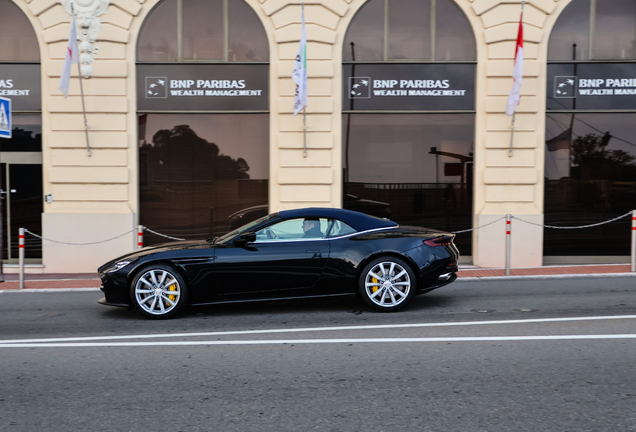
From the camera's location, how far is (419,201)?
1248 cm

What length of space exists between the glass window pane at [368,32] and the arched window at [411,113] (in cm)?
2

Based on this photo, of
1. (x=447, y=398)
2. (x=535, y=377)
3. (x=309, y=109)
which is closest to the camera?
(x=447, y=398)

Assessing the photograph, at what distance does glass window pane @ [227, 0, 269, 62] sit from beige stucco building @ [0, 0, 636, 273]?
31cm

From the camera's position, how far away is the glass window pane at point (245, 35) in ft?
40.6

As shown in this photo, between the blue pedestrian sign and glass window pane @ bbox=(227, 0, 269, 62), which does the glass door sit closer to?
the blue pedestrian sign

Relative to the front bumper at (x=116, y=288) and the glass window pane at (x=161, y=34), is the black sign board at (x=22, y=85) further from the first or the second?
the front bumper at (x=116, y=288)

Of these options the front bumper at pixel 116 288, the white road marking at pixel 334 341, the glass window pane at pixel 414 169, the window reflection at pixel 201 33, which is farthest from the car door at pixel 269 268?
the window reflection at pixel 201 33

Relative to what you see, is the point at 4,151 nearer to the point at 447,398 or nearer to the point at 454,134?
the point at 454,134

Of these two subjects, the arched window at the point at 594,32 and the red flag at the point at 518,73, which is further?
the arched window at the point at 594,32

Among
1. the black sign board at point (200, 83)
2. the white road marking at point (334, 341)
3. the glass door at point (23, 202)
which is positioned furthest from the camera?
the glass door at point (23, 202)

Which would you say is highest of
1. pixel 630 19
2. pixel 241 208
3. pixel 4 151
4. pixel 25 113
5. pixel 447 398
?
pixel 630 19

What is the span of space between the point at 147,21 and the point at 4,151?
165 inches

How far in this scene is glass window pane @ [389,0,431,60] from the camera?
12359 millimetres

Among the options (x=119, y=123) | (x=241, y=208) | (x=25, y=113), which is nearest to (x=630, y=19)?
(x=241, y=208)
